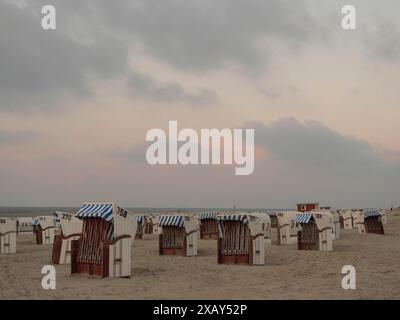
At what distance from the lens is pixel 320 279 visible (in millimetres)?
15500

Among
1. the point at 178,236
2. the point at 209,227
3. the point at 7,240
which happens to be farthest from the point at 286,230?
the point at 7,240

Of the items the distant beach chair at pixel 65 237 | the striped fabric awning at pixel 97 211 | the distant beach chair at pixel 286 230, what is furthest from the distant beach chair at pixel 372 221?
the striped fabric awning at pixel 97 211

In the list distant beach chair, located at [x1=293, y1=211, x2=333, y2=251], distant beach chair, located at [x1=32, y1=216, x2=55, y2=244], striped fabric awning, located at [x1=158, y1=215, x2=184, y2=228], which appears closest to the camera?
striped fabric awning, located at [x1=158, y1=215, x2=184, y2=228]

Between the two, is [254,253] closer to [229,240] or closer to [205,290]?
[229,240]

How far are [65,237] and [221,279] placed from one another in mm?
7815

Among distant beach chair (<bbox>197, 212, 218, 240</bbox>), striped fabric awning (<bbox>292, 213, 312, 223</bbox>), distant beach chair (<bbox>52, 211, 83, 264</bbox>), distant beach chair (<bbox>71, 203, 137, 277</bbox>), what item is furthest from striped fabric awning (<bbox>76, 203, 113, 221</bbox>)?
A: distant beach chair (<bbox>197, 212, 218, 240</bbox>)

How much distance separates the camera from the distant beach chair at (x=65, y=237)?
20375mm

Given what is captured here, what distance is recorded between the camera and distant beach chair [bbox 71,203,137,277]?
1554 centimetres

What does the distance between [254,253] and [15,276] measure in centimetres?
851

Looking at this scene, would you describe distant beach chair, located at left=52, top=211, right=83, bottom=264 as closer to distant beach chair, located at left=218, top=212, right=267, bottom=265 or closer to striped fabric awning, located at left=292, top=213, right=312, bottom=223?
distant beach chair, located at left=218, top=212, right=267, bottom=265

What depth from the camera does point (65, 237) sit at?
2050 cm

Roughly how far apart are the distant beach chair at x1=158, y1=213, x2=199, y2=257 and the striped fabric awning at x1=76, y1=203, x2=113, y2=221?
7460 millimetres
